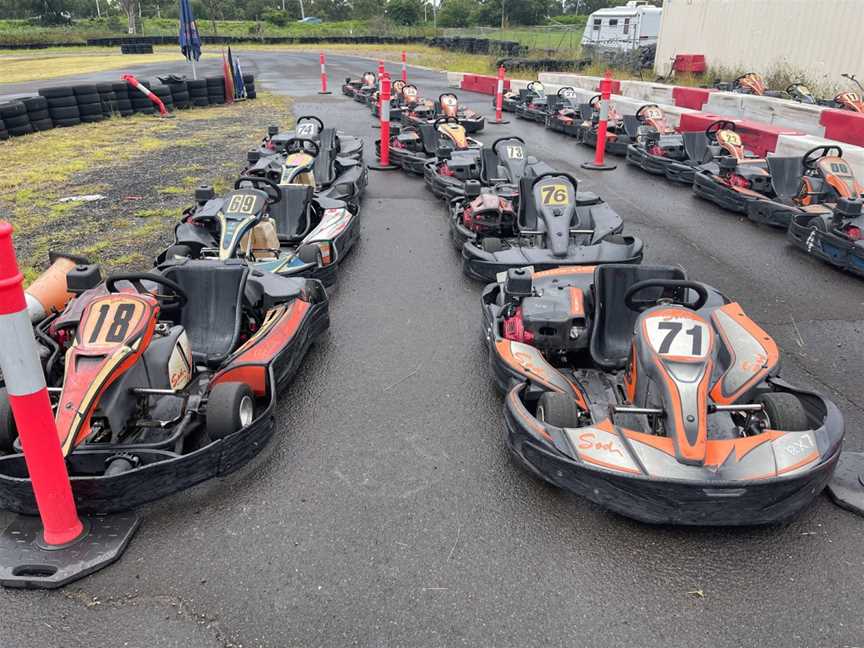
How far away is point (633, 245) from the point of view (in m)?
5.55

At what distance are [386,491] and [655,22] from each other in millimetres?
28297

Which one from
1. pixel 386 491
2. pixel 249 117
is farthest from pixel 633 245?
pixel 249 117

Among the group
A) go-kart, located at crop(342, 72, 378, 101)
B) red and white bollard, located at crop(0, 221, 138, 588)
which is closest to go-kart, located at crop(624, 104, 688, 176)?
red and white bollard, located at crop(0, 221, 138, 588)

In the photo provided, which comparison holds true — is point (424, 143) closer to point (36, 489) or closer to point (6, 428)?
point (6, 428)

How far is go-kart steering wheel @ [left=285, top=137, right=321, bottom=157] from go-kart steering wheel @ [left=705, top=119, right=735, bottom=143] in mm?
5759

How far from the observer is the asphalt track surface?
2.38 m

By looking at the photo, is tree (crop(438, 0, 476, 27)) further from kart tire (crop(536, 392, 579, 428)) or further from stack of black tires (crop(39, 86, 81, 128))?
kart tire (crop(536, 392, 579, 428))

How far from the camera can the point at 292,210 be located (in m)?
6.46

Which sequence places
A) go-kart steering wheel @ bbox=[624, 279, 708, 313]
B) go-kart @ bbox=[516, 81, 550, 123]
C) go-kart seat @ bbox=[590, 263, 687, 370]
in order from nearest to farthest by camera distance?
go-kart steering wheel @ bbox=[624, 279, 708, 313]
go-kart seat @ bbox=[590, 263, 687, 370]
go-kart @ bbox=[516, 81, 550, 123]

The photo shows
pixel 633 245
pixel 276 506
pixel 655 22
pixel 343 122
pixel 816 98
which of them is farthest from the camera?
pixel 655 22

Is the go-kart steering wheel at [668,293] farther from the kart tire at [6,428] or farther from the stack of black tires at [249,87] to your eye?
the stack of black tires at [249,87]

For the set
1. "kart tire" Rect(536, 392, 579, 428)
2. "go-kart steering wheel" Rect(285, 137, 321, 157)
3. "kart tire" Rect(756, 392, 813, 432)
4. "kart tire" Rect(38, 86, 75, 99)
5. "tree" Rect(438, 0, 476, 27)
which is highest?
"tree" Rect(438, 0, 476, 27)

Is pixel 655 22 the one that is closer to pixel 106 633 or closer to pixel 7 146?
pixel 7 146

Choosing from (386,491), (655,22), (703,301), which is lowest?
(386,491)
